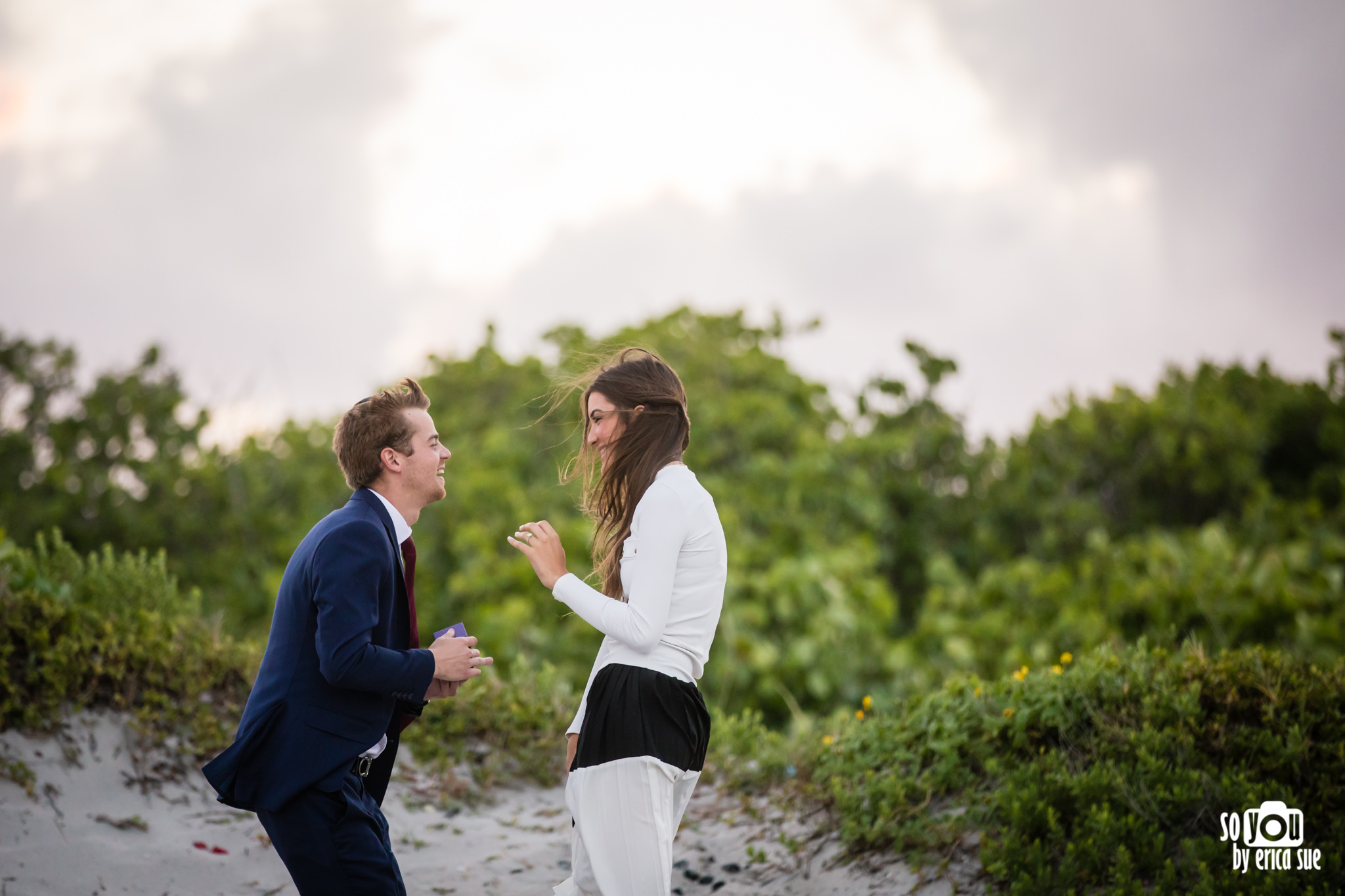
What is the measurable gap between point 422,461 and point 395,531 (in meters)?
0.24

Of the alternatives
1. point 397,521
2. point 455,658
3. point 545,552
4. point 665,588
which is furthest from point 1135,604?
point 397,521

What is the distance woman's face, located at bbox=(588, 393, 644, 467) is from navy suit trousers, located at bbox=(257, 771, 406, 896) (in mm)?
1257

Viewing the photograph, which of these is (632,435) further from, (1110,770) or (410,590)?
(1110,770)

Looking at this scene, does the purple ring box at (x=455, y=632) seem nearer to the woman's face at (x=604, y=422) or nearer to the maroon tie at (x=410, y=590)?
the maroon tie at (x=410, y=590)

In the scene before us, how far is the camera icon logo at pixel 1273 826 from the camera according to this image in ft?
12.7

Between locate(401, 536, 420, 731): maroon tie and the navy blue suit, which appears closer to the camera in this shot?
the navy blue suit

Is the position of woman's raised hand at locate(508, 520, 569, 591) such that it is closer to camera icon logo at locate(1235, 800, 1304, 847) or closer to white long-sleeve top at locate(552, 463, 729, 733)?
white long-sleeve top at locate(552, 463, 729, 733)

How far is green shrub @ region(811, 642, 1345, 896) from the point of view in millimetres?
3840

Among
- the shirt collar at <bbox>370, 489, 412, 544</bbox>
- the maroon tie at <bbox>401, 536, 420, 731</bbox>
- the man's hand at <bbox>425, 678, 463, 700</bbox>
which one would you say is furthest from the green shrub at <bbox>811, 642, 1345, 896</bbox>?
the shirt collar at <bbox>370, 489, 412, 544</bbox>

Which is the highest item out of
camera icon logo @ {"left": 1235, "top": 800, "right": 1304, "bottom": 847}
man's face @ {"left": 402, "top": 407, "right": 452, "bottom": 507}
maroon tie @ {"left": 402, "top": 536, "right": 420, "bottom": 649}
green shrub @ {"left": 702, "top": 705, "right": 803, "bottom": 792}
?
man's face @ {"left": 402, "top": 407, "right": 452, "bottom": 507}

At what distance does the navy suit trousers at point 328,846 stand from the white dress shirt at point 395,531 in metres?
0.22

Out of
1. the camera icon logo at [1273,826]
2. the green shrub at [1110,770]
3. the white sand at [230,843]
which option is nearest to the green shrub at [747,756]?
the white sand at [230,843]

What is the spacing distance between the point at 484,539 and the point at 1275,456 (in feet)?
32.6

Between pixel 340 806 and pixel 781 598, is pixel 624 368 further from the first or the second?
pixel 781 598
